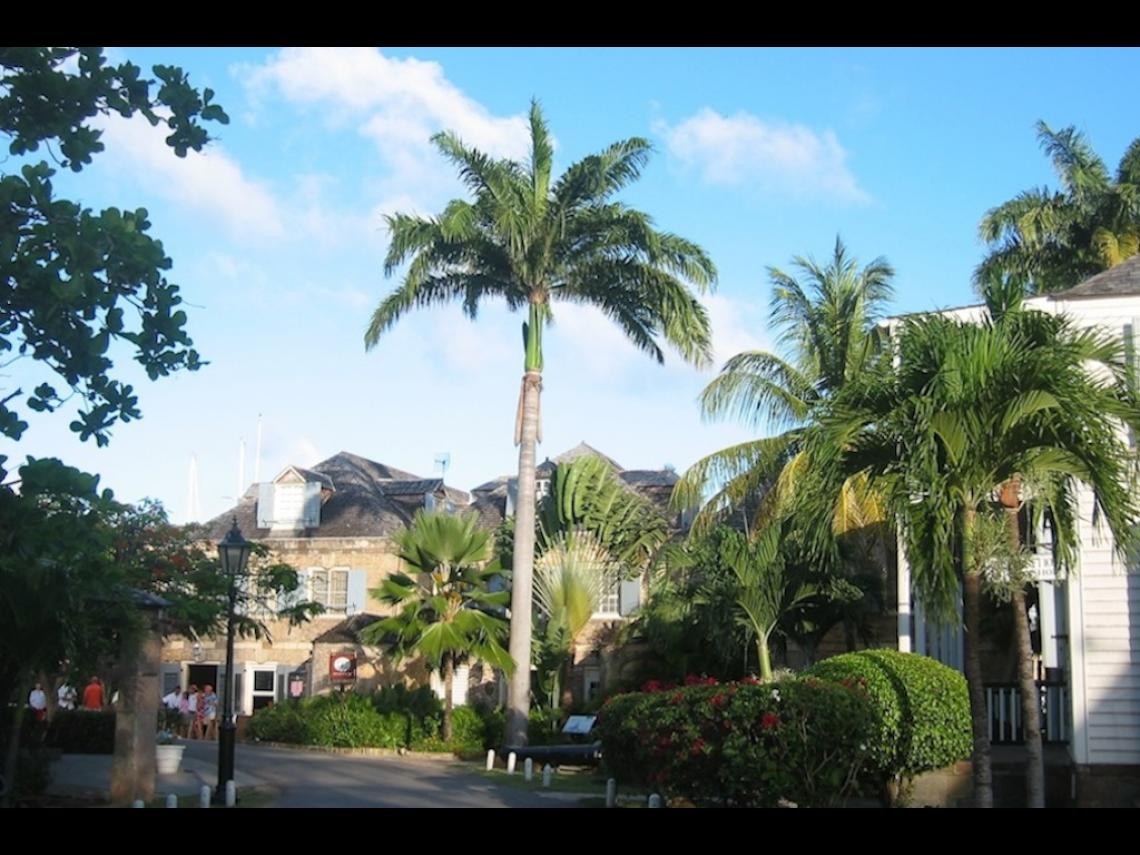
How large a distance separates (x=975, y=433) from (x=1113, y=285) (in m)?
8.45

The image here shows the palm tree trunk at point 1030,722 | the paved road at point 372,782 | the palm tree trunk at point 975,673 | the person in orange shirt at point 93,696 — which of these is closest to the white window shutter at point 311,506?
the paved road at point 372,782

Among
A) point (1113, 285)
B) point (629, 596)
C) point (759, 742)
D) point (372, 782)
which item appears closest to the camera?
point (759, 742)

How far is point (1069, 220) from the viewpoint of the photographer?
35.4 metres

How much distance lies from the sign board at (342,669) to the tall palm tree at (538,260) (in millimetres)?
9644

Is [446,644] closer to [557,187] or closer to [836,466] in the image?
[557,187]

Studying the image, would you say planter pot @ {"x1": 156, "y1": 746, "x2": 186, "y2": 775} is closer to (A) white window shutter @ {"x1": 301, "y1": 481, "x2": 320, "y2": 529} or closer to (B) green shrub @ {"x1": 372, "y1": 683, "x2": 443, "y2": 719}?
(B) green shrub @ {"x1": 372, "y1": 683, "x2": 443, "y2": 719}

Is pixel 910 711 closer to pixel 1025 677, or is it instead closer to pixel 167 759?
pixel 1025 677

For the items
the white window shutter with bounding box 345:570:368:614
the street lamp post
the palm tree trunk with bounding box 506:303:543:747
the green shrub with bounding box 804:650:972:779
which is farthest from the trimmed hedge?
the green shrub with bounding box 804:650:972:779

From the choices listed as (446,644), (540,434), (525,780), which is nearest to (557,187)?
(540,434)

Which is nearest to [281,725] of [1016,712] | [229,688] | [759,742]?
[229,688]

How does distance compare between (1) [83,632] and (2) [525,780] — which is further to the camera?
(2) [525,780]
